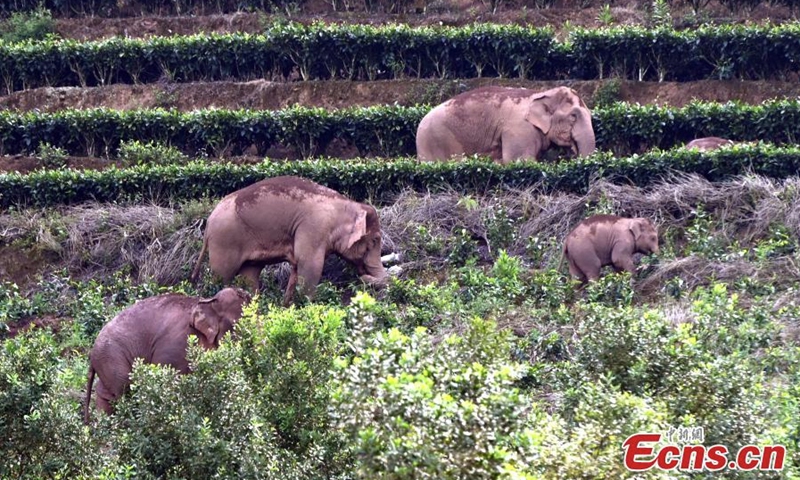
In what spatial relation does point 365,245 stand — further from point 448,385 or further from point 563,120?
point 448,385

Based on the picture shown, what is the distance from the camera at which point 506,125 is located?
25078 mm

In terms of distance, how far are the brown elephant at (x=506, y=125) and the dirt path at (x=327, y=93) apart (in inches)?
139

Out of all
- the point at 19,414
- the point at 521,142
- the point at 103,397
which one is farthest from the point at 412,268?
the point at 19,414

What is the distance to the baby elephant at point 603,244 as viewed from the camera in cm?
1994

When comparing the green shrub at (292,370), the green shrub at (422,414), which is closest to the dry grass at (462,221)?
the green shrub at (292,370)

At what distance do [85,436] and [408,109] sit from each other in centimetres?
1689

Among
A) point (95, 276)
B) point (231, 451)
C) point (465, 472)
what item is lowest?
point (95, 276)

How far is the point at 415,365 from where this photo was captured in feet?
29.7

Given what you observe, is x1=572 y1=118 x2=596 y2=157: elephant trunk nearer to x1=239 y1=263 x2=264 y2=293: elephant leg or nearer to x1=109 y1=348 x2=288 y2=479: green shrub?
x1=239 y1=263 x2=264 y2=293: elephant leg

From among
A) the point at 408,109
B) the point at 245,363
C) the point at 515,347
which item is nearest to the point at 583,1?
the point at 408,109

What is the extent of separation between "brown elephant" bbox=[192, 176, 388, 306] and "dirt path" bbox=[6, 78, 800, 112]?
31.0 ft

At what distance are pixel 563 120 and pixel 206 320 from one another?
10.6m

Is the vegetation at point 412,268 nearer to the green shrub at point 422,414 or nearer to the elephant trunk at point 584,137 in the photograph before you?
the green shrub at point 422,414

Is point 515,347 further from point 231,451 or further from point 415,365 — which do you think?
point 415,365
